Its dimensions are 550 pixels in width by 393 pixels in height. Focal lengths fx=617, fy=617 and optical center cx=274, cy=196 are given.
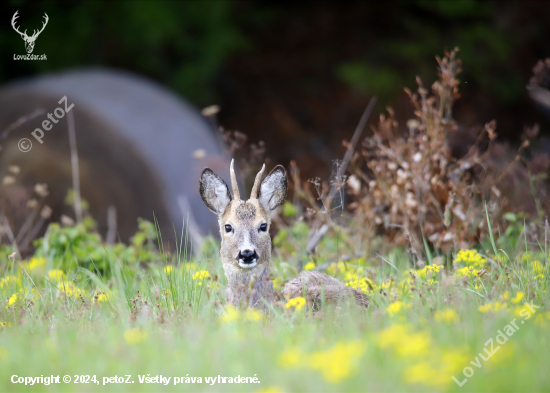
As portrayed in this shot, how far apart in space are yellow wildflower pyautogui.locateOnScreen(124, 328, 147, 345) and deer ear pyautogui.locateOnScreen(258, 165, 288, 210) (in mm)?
1126

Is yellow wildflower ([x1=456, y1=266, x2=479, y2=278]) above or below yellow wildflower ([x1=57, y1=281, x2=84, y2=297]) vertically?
below

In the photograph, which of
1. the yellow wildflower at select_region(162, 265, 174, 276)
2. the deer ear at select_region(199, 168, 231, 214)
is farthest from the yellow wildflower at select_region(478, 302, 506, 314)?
the yellow wildflower at select_region(162, 265, 174, 276)

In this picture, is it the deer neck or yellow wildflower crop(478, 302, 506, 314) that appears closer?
yellow wildflower crop(478, 302, 506, 314)

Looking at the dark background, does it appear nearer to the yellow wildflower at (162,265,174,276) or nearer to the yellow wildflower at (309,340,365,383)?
the yellow wildflower at (162,265,174,276)

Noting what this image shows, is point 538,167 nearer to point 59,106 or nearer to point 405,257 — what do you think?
point 405,257

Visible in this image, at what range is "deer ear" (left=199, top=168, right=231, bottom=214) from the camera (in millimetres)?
3686

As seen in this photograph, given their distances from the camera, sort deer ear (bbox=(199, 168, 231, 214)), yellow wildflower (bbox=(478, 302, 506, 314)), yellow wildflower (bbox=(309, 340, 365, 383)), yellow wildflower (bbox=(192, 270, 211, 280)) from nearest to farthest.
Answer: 1. yellow wildflower (bbox=(309, 340, 365, 383))
2. yellow wildflower (bbox=(478, 302, 506, 314))
3. deer ear (bbox=(199, 168, 231, 214))
4. yellow wildflower (bbox=(192, 270, 211, 280))

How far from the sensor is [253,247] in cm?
344

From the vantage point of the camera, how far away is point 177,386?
2.39 meters

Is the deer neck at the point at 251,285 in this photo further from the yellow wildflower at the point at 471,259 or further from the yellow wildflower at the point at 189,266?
the yellow wildflower at the point at 471,259

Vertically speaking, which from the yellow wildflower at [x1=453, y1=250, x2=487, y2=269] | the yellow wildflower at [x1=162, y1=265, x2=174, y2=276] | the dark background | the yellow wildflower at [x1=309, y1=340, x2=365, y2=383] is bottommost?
the yellow wildflower at [x1=309, y1=340, x2=365, y2=383]

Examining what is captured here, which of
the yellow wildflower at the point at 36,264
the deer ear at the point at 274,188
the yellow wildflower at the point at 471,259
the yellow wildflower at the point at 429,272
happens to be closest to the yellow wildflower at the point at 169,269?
the deer ear at the point at 274,188

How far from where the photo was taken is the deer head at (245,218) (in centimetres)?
347

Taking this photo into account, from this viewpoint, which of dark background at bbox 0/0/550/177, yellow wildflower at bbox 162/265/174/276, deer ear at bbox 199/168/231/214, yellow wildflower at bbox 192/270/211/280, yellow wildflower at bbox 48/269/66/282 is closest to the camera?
deer ear at bbox 199/168/231/214
